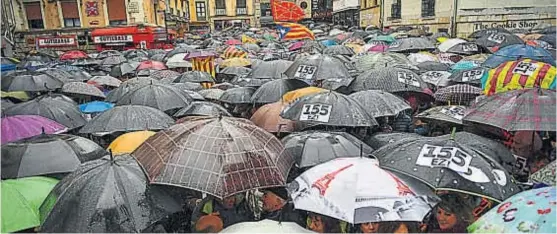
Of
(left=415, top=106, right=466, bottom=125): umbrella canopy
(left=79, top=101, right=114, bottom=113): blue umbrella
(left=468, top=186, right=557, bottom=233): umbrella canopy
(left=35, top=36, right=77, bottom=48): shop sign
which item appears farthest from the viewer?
(left=35, top=36, right=77, bottom=48): shop sign

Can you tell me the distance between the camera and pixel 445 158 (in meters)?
4.14

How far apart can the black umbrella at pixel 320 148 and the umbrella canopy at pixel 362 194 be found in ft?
3.28

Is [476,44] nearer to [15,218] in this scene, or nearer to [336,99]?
[336,99]

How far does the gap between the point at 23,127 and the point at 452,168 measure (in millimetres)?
5655

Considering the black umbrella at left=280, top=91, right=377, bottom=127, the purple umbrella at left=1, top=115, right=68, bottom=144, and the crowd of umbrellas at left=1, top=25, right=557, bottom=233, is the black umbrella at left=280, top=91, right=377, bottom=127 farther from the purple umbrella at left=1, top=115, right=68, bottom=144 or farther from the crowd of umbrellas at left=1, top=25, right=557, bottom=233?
the purple umbrella at left=1, top=115, right=68, bottom=144

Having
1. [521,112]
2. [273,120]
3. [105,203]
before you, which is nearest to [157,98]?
[273,120]

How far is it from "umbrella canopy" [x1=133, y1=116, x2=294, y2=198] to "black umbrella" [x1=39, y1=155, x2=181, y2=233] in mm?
194

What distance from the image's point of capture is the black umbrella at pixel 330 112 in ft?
20.9

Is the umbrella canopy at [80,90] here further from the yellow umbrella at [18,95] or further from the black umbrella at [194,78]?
the black umbrella at [194,78]

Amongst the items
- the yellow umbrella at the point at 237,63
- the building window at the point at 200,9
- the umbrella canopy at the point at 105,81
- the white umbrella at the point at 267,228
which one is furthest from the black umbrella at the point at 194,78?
the building window at the point at 200,9

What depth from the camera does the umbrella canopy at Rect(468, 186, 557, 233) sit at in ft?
10.4

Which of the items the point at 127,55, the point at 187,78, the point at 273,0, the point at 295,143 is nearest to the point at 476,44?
the point at 273,0

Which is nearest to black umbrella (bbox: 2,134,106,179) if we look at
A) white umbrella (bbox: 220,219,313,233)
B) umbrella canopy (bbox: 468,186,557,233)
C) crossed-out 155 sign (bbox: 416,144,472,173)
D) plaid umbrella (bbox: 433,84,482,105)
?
white umbrella (bbox: 220,219,313,233)

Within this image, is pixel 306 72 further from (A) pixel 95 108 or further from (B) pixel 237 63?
(B) pixel 237 63
